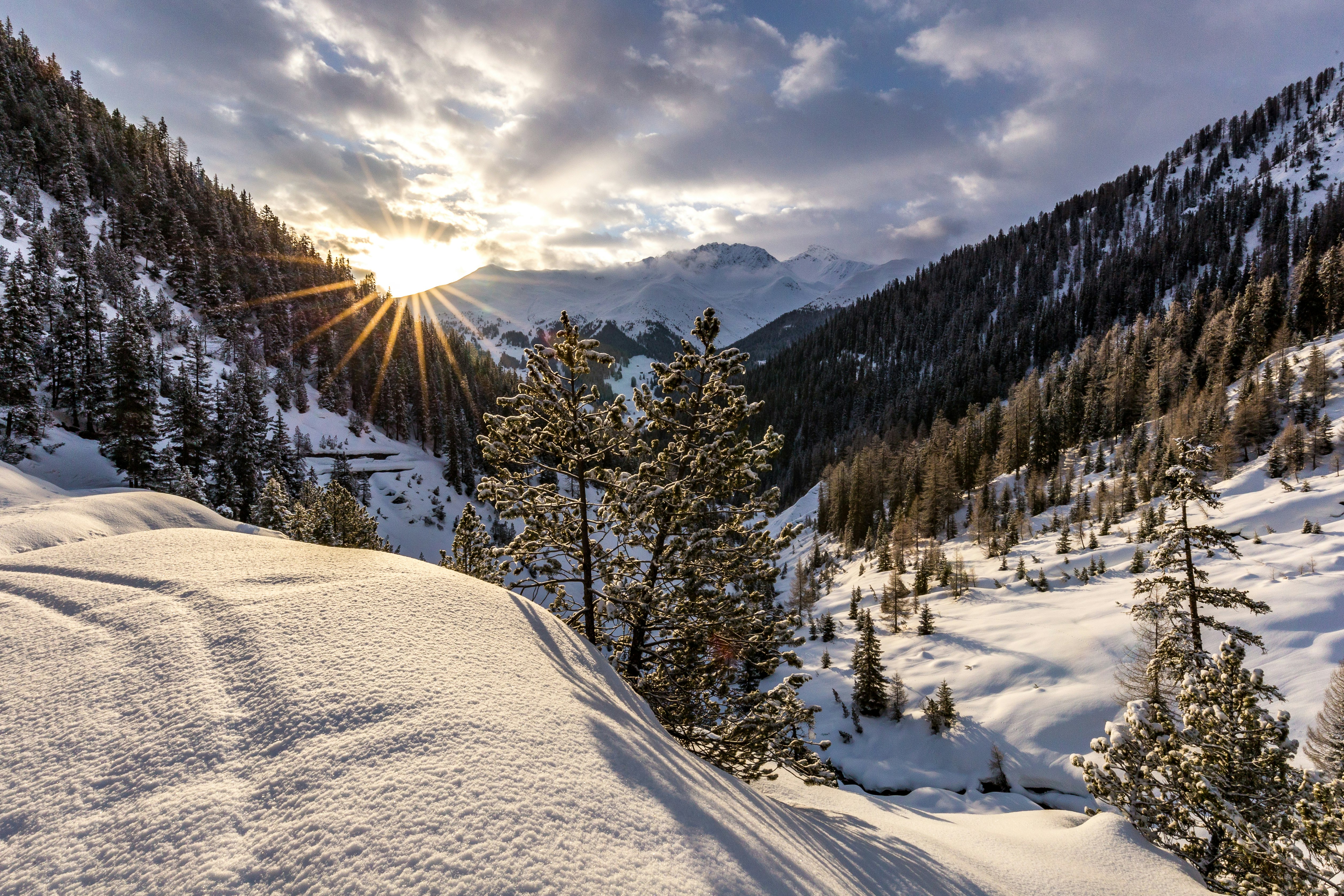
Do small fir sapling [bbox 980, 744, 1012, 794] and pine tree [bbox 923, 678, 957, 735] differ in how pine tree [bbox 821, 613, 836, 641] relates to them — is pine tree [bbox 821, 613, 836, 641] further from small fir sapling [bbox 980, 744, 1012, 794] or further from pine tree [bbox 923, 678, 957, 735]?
small fir sapling [bbox 980, 744, 1012, 794]

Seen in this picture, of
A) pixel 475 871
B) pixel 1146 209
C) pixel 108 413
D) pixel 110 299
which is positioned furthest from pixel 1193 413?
pixel 1146 209

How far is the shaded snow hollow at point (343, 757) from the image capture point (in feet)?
7.13

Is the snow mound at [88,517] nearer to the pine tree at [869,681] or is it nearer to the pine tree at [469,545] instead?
the pine tree at [469,545]

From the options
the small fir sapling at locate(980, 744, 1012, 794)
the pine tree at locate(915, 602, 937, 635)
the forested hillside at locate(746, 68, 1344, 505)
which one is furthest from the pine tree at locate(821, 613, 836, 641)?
the forested hillside at locate(746, 68, 1344, 505)

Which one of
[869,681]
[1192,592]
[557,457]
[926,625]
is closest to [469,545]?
[557,457]

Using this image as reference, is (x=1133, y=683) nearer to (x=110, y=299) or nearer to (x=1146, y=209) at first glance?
(x=110, y=299)

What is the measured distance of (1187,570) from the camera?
37.7 ft

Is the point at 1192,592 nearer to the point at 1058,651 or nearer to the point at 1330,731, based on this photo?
the point at 1330,731

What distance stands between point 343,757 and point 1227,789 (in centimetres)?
1126

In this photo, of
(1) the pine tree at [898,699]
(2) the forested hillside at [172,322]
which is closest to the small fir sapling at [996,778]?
(1) the pine tree at [898,699]

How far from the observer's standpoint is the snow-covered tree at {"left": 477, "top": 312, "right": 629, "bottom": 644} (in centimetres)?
796

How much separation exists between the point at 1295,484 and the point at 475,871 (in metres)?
64.3

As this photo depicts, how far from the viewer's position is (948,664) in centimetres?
3134

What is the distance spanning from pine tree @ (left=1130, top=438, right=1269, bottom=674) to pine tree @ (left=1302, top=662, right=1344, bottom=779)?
25.2ft
